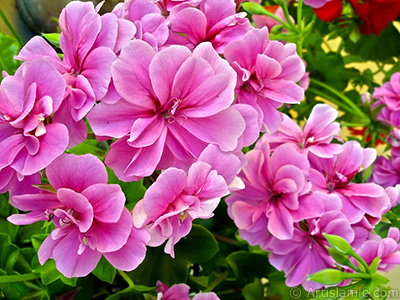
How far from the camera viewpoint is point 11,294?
0.41 m

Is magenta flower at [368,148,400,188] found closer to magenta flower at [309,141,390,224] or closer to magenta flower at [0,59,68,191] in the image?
magenta flower at [309,141,390,224]

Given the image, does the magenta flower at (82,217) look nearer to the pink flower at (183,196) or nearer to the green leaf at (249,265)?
the pink flower at (183,196)

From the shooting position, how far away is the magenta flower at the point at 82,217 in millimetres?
274

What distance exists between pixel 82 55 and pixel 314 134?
23 centimetres

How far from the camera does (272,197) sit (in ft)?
1.31

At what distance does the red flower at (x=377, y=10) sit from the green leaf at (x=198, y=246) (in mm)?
309

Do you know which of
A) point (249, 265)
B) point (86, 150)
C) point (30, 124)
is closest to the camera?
point (30, 124)

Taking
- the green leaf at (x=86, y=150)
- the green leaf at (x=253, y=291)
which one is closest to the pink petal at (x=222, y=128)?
the green leaf at (x=86, y=150)

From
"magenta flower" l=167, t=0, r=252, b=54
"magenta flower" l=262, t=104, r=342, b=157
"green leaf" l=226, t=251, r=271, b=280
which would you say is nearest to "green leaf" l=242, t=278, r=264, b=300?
"green leaf" l=226, t=251, r=271, b=280

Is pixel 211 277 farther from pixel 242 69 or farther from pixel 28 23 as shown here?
pixel 28 23

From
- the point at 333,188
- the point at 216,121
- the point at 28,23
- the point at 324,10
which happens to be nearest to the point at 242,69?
the point at 216,121

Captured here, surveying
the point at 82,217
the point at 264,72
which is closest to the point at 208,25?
→ the point at 264,72

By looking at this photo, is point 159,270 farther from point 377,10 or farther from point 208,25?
point 377,10

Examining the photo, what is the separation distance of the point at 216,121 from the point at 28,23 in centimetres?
40
